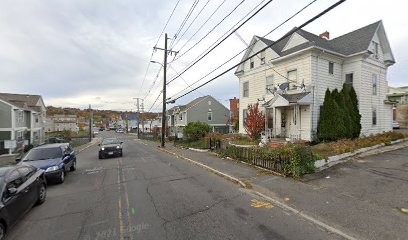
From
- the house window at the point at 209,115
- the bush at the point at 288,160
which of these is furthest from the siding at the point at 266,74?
the house window at the point at 209,115

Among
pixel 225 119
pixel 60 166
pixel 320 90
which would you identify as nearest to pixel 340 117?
pixel 320 90

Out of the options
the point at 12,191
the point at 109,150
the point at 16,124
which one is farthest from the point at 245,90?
the point at 16,124

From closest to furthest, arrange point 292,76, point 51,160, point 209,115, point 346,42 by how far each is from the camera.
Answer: point 51,160, point 292,76, point 346,42, point 209,115

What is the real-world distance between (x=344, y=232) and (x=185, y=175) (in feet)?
24.1

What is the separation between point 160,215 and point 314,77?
52.5 feet

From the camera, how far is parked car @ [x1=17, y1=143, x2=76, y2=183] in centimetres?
1023

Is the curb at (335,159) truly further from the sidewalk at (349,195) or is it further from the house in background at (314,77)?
the house in background at (314,77)

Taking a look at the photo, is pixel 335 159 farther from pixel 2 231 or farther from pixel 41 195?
pixel 2 231

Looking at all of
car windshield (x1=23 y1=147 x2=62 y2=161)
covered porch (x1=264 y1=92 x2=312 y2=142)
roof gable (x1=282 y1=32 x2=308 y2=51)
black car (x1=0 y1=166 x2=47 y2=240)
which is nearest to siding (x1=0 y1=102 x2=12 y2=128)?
car windshield (x1=23 y1=147 x2=62 y2=161)

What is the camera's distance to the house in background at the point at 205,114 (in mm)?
50062

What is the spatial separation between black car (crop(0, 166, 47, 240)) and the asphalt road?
13.4 inches

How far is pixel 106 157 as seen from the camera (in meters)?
20.2

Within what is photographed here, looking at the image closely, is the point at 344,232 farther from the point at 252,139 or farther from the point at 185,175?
the point at 252,139

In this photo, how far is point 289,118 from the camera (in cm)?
1992
